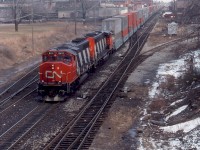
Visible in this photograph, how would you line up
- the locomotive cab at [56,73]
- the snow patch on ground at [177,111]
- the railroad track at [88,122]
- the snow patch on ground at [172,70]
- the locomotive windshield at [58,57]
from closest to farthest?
the railroad track at [88,122], the snow patch on ground at [177,111], the locomotive cab at [56,73], the locomotive windshield at [58,57], the snow patch on ground at [172,70]

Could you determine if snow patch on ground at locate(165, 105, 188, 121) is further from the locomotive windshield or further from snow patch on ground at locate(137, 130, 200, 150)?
the locomotive windshield

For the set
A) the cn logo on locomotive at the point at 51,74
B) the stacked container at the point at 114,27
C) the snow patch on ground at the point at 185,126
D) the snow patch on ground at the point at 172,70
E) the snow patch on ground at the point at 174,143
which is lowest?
the snow patch on ground at the point at 174,143

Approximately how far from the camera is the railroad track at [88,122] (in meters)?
16.2

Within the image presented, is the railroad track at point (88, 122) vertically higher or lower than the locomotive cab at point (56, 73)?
lower

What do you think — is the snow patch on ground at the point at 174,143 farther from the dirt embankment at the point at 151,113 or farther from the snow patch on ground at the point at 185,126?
the snow patch on ground at the point at 185,126

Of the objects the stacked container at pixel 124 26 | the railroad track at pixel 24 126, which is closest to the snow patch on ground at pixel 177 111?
the railroad track at pixel 24 126

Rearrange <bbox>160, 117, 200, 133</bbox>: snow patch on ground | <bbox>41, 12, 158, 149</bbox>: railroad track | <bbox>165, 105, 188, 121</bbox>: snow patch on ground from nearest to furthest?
<bbox>41, 12, 158, 149</bbox>: railroad track → <bbox>160, 117, 200, 133</bbox>: snow patch on ground → <bbox>165, 105, 188, 121</bbox>: snow patch on ground

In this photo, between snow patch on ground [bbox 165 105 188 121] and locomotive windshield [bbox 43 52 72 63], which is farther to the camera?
locomotive windshield [bbox 43 52 72 63]

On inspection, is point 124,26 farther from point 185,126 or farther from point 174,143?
point 174,143

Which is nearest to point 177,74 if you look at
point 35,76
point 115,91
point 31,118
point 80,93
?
point 115,91

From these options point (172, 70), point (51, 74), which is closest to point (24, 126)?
point (51, 74)

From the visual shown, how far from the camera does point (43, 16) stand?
89.1m

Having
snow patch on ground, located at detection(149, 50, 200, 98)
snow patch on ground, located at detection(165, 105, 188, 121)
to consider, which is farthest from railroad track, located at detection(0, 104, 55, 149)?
snow patch on ground, located at detection(149, 50, 200, 98)

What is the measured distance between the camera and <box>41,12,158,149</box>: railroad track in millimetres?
16156
